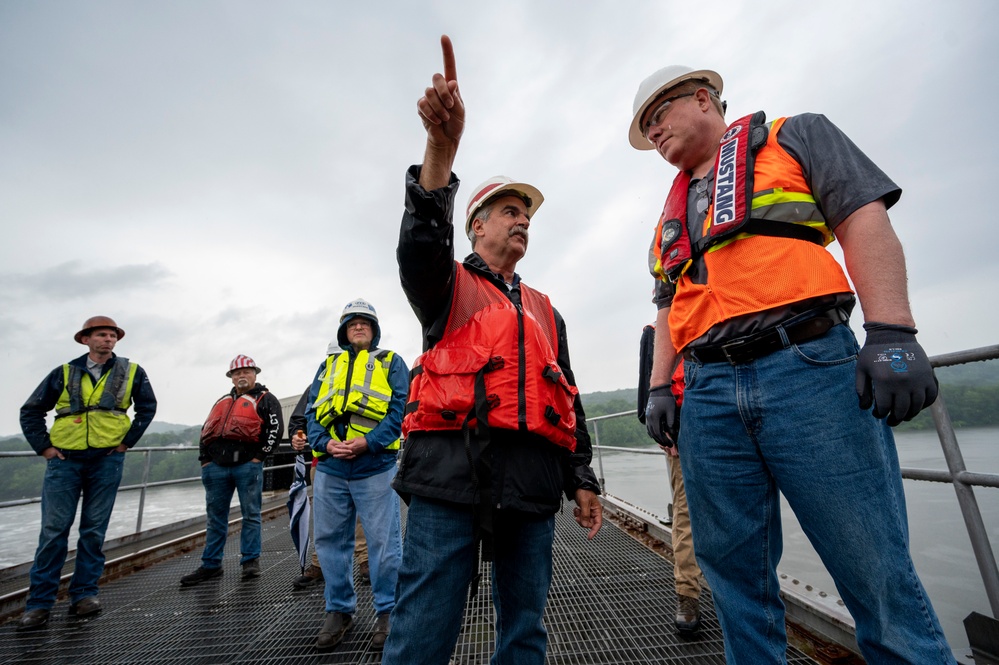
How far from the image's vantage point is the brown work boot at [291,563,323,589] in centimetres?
300

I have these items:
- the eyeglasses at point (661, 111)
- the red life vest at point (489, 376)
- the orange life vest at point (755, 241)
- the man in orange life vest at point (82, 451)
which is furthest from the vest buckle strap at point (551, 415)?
the man in orange life vest at point (82, 451)

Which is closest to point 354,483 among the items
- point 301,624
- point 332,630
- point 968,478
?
point 332,630

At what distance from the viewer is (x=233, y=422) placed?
143 inches

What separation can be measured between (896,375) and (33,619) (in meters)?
4.17

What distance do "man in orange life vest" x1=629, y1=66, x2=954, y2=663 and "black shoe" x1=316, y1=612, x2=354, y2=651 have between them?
1.86 m

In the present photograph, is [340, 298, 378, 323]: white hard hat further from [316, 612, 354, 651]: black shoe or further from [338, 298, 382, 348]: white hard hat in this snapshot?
[316, 612, 354, 651]: black shoe

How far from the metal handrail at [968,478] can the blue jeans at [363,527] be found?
7.52 ft

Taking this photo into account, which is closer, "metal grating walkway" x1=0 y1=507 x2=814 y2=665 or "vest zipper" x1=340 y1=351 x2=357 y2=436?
"metal grating walkway" x1=0 y1=507 x2=814 y2=665

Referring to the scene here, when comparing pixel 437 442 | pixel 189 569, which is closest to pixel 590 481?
pixel 437 442

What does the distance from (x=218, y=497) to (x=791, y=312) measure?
4085mm

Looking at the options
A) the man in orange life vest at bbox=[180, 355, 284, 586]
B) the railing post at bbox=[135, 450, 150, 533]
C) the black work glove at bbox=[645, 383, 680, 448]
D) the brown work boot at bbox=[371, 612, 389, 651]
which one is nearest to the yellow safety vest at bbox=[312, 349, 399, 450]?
the brown work boot at bbox=[371, 612, 389, 651]

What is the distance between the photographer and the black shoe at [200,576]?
3143 mm

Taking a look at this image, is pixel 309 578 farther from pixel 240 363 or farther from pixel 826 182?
pixel 826 182

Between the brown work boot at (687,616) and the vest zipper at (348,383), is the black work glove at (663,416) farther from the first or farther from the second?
the vest zipper at (348,383)
